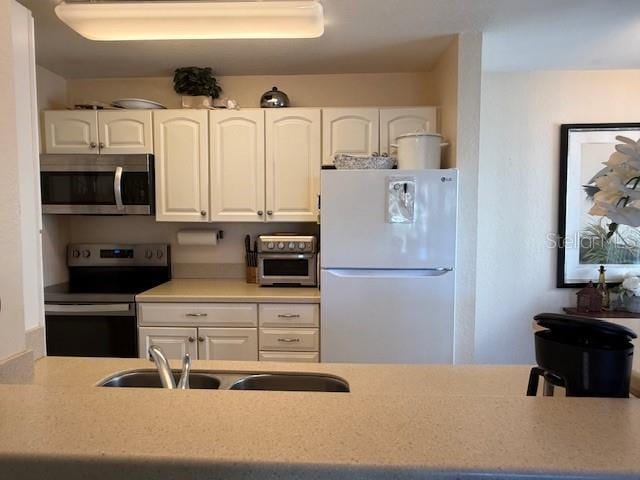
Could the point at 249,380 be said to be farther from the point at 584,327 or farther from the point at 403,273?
the point at 403,273

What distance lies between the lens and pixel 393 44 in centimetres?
244

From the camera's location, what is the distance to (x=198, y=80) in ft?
9.15

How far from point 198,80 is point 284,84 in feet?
2.00

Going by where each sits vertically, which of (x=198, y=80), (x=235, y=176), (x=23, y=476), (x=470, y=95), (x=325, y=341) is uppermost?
(x=198, y=80)

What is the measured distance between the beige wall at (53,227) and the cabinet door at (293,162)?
1.55 metres

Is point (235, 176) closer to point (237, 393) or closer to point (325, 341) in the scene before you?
point (325, 341)

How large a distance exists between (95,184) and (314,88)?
164 centimetres

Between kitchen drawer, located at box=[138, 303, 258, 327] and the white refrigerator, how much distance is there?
508 millimetres

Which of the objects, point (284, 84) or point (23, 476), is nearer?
point (23, 476)

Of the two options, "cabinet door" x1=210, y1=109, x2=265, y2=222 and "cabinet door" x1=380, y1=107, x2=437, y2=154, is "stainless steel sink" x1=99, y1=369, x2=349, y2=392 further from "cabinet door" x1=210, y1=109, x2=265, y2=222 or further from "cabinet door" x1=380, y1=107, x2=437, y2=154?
"cabinet door" x1=380, y1=107, x2=437, y2=154

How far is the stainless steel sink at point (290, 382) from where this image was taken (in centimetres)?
129

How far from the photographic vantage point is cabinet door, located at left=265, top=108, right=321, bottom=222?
2.70m

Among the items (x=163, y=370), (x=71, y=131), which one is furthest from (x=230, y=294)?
(x=71, y=131)

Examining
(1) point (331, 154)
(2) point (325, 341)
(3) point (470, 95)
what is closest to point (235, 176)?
(1) point (331, 154)
